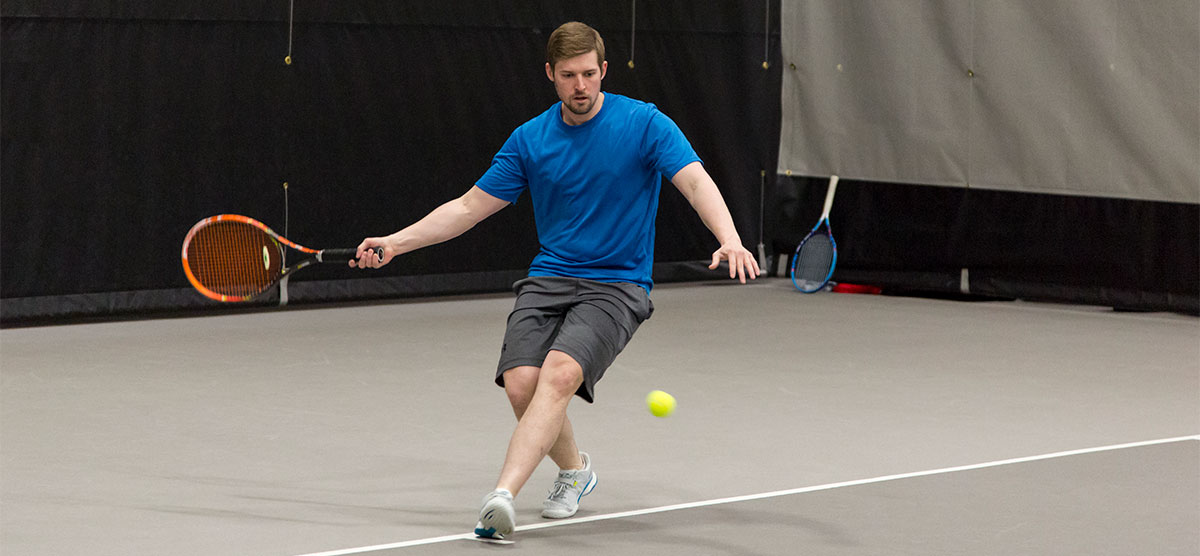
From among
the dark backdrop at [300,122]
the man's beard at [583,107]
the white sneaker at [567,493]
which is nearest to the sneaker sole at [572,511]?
the white sneaker at [567,493]

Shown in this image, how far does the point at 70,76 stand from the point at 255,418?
10.7 feet

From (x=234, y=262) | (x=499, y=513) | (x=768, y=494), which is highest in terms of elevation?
(x=234, y=262)

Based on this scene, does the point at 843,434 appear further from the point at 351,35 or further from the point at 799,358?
the point at 351,35

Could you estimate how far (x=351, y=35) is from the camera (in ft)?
32.2

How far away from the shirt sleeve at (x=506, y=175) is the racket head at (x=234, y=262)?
4.06 feet

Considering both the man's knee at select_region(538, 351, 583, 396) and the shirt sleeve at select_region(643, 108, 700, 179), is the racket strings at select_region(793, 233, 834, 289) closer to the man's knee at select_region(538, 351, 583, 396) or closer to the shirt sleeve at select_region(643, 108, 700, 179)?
the shirt sleeve at select_region(643, 108, 700, 179)

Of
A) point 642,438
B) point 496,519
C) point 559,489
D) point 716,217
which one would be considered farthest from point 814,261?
point 496,519

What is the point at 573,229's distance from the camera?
4.78 metres

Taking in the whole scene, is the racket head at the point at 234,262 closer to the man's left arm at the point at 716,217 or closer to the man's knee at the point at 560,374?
the man's knee at the point at 560,374

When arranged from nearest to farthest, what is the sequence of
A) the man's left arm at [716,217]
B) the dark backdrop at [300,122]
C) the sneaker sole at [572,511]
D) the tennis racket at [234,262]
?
the man's left arm at [716,217] < the sneaker sole at [572,511] < the tennis racket at [234,262] < the dark backdrop at [300,122]

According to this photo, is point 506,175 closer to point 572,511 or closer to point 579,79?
point 579,79

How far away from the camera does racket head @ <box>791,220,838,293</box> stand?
11.0 meters

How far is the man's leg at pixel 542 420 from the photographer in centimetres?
452

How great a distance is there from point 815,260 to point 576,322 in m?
6.55
